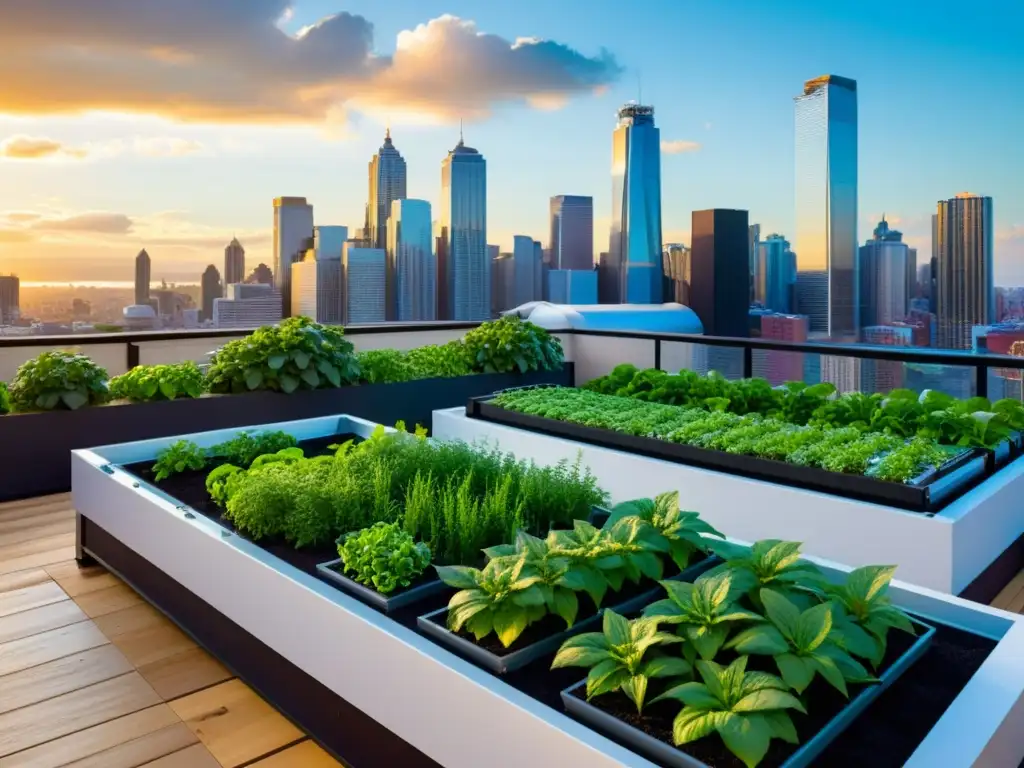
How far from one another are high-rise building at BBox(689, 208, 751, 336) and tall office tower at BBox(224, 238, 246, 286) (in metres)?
5.92

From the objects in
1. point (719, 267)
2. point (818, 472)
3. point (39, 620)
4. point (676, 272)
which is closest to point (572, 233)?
point (676, 272)

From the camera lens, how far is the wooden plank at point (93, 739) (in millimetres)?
1810

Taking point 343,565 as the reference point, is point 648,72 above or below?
above

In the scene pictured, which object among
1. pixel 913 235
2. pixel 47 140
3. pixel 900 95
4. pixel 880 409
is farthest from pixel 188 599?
pixel 900 95

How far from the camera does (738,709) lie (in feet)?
4.00

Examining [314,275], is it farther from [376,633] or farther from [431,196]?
[376,633]

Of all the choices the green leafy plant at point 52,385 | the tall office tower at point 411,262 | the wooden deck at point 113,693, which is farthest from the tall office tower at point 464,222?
the wooden deck at point 113,693

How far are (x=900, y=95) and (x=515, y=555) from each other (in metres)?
11.8

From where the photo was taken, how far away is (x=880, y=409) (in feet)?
12.4

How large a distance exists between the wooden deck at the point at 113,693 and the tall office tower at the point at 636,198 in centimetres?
1130

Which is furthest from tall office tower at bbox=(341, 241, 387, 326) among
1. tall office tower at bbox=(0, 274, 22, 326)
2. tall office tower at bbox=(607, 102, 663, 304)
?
tall office tower at bbox=(607, 102, 663, 304)

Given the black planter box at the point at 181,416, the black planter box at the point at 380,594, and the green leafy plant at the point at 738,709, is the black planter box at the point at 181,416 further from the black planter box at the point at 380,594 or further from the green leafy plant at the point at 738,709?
the green leafy plant at the point at 738,709

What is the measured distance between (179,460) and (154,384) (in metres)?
1.86

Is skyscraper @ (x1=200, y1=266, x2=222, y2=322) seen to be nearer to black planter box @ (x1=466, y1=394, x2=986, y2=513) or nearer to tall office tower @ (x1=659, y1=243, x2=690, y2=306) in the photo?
black planter box @ (x1=466, y1=394, x2=986, y2=513)
